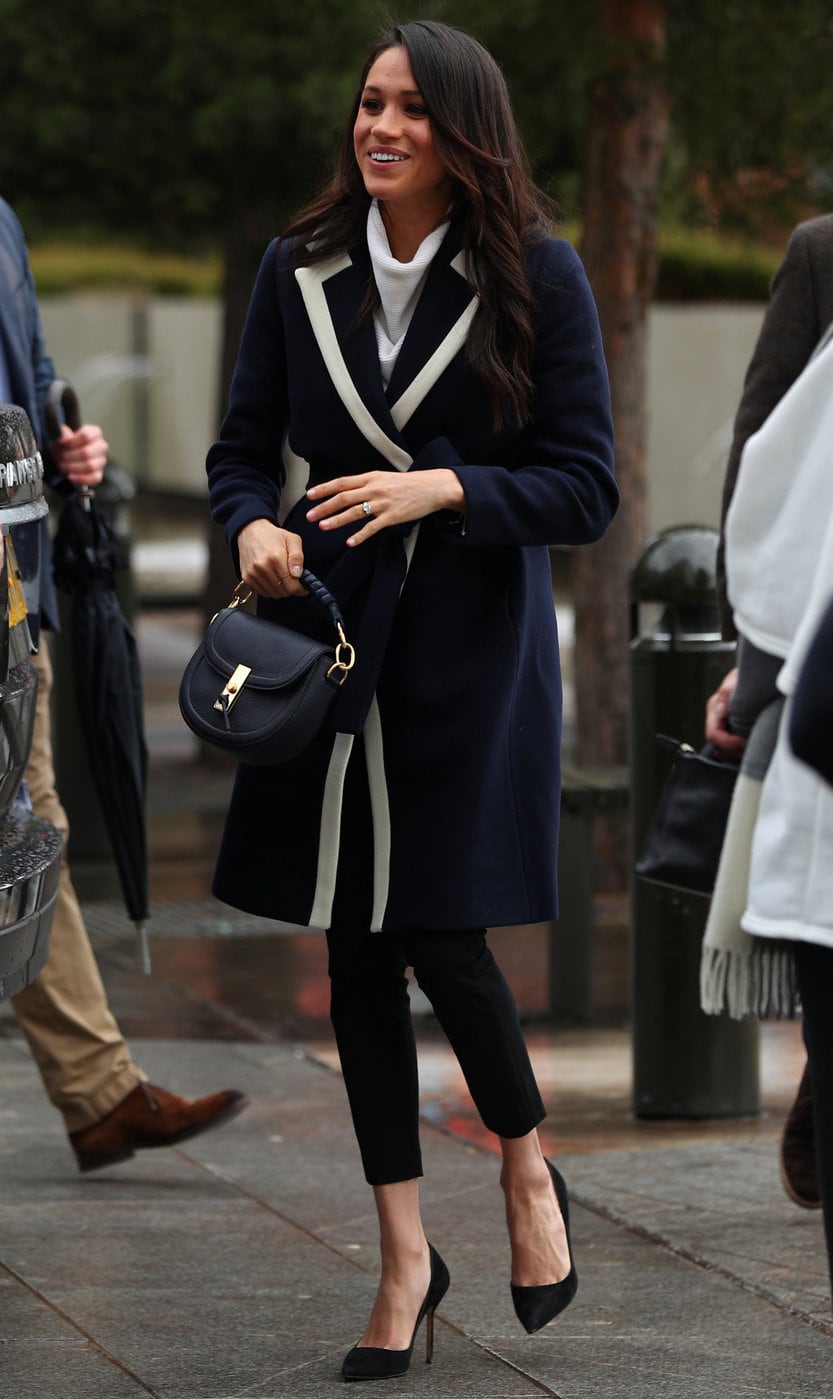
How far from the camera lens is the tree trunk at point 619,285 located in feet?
25.2

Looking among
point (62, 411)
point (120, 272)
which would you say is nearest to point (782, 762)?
point (62, 411)

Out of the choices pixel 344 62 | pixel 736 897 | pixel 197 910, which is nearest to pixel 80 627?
pixel 736 897

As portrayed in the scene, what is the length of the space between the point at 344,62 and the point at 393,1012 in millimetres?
6480

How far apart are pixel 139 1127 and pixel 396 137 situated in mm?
2030

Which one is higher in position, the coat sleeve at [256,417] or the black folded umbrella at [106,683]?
the coat sleeve at [256,417]

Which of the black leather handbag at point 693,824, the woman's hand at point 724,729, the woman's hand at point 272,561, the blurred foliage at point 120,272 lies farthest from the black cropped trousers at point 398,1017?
the blurred foliage at point 120,272

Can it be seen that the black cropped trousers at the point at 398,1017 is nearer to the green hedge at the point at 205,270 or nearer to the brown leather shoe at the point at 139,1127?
the brown leather shoe at the point at 139,1127

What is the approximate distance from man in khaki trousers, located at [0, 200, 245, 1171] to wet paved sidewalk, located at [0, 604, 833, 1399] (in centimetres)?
13

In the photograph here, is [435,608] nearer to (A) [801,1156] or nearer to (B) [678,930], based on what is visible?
(A) [801,1156]

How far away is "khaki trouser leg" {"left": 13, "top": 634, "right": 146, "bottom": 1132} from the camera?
429 cm

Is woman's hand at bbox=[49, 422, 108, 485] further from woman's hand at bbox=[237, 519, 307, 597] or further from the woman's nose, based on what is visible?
the woman's nose

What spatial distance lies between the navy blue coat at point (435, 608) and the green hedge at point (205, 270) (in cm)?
1903

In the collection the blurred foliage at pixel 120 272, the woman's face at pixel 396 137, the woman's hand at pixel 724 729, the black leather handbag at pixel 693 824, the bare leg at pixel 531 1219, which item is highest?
the woman's face at pixel 396 137

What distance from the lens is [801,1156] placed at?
4.04 metres
